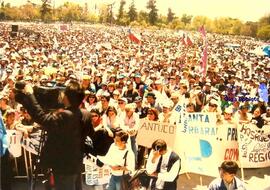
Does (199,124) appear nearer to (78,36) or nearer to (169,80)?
(169,80)

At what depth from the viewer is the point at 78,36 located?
5484 mm

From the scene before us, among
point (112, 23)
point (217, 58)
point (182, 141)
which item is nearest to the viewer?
point (112, 23)

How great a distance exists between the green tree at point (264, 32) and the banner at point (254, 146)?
3.31 feet

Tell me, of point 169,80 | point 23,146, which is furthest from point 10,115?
point 169,80

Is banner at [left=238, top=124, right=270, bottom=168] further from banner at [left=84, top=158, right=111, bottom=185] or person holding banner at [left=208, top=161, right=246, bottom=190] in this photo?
banner at [left=84, top=158, right=111, bottom=185]

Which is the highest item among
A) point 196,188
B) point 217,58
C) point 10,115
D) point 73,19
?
point 73,19

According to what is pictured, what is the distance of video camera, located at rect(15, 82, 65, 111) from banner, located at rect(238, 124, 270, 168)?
7.67 ft

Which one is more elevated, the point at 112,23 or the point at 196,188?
the point at 112,23

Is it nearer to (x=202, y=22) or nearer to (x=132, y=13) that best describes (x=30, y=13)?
(x=132, y=13)

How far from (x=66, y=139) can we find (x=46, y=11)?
1372 millimetres

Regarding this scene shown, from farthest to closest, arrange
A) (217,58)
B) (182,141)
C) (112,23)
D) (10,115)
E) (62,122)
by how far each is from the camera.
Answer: (217,58)
(182,141)
(112,23)
(10,115)
(62,122)

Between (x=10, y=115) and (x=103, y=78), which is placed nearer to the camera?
(x=10, y=115)

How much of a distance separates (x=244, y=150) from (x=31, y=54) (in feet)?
8.36

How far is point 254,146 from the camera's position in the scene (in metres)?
6.27
